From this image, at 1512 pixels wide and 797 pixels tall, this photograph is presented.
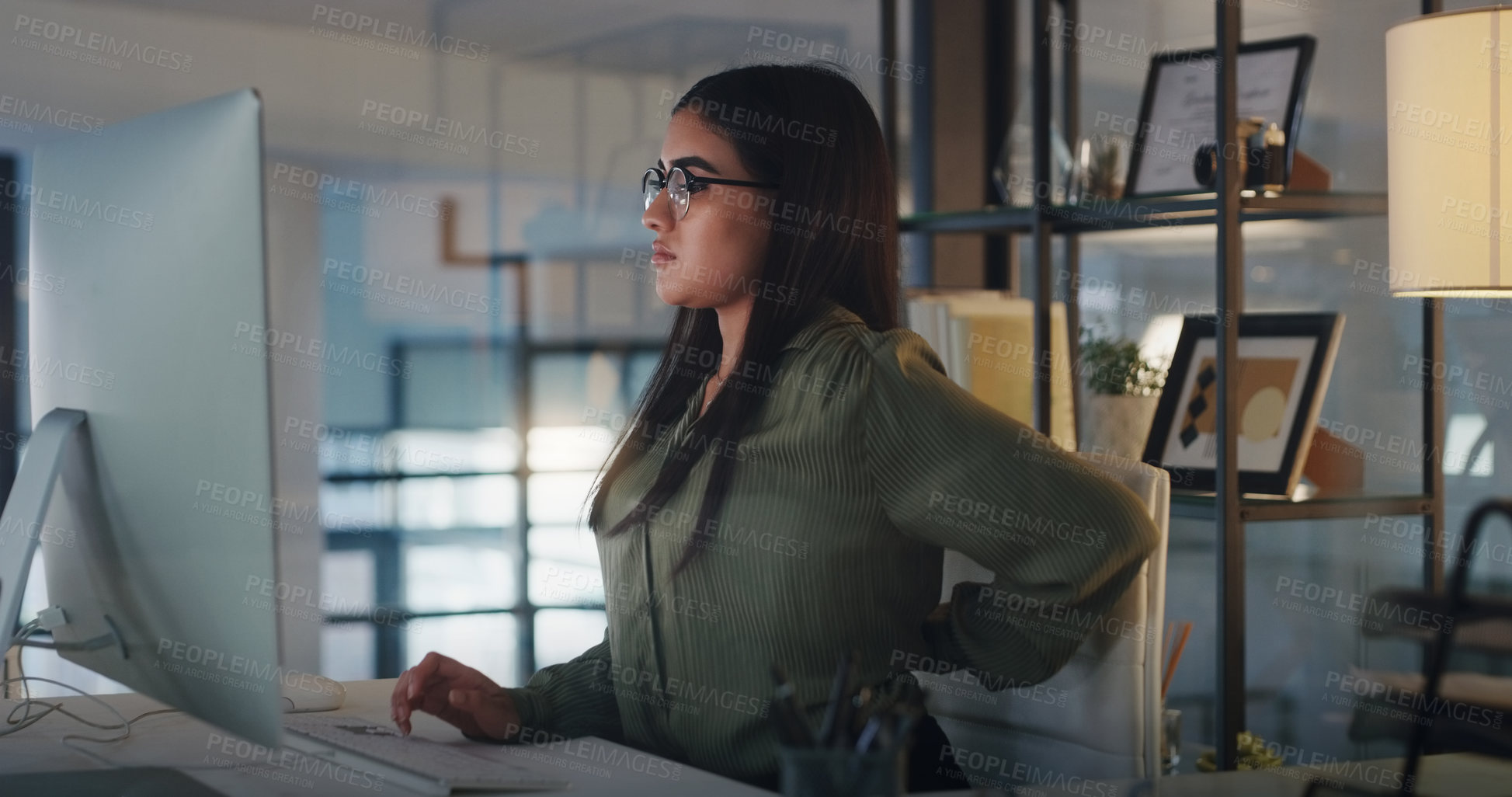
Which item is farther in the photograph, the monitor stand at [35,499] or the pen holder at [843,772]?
the monitor stand at [35,499]

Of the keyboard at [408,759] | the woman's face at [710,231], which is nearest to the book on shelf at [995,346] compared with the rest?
the woman's face at [710,231]

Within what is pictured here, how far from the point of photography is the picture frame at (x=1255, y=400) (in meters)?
2.00

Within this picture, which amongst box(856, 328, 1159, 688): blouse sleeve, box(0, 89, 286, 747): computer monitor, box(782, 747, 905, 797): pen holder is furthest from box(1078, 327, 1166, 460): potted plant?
box(0, 89, 286, 747): computer monitor

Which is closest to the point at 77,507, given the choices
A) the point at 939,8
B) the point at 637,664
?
the point at 637,664

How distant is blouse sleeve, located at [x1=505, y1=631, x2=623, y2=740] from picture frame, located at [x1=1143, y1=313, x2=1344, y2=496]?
3.20ft

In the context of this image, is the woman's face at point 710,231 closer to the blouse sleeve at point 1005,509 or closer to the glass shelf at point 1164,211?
the blouse sleeve at point 1005,509

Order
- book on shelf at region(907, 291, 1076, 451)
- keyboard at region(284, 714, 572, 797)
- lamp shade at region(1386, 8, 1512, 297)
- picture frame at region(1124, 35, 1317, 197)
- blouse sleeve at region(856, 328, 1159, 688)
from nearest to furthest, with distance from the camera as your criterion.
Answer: keyboard at region(284, 714, 572, 797) → blouse sleeve at region(856, 328, 1159, 688) → lamp shade at region(1386, 8, 1512, 297) → picture frame at region(1124, 35, 1317, 197) → book on shelf at region(907, 291, 1076, 451)

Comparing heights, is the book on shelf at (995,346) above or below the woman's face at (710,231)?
below

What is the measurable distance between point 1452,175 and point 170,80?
3.15m

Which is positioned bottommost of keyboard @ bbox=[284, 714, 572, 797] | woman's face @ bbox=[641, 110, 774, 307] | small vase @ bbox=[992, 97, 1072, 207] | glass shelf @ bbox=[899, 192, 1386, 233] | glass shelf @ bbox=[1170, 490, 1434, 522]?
keyboard @ bbox=[284, 714, 572, 797]

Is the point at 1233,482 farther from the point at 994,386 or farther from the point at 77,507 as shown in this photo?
the point at 77,507

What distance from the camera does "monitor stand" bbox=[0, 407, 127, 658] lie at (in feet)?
3.76

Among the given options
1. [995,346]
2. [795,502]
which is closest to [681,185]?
[795,502]

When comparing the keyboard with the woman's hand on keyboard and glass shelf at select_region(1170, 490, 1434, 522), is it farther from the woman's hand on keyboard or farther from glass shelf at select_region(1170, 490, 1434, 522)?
glass shelf at select_region(1170, 490, 1434, 522)
